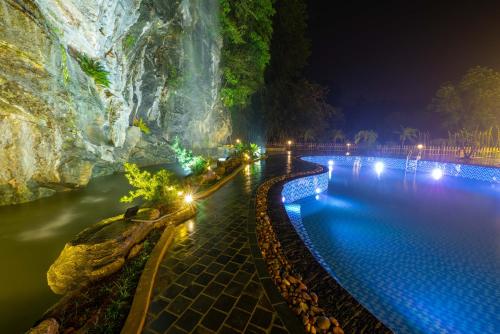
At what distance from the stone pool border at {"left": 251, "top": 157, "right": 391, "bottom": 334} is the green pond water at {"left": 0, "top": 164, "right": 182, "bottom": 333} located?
3.40 m

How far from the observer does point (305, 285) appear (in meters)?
2.72

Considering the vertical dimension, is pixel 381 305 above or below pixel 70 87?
below

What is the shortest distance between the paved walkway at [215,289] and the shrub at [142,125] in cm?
1179

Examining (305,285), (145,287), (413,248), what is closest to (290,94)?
(413,248)

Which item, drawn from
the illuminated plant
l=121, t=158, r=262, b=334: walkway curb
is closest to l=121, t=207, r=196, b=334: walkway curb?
l=121, t=158, r=262, b=334: walkway curb

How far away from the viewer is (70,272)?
317 centimetres

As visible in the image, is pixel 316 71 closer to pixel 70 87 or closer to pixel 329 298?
pixel 70 87

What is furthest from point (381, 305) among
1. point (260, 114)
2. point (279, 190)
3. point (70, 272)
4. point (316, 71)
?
point (316, 71)

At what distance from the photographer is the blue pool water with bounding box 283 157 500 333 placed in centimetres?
379

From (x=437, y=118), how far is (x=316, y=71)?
59.4ft

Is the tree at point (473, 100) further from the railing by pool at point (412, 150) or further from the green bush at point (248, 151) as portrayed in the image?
the green bush at point (248, 151)

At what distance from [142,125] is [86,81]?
18.8 feet

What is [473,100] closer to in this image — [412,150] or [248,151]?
[412,150]

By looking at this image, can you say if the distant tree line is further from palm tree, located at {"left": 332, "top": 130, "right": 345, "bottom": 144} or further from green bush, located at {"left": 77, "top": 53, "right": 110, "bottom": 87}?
green bush, located at {"left": 77, "top": 53, "right": 110, "bottom": 87}
